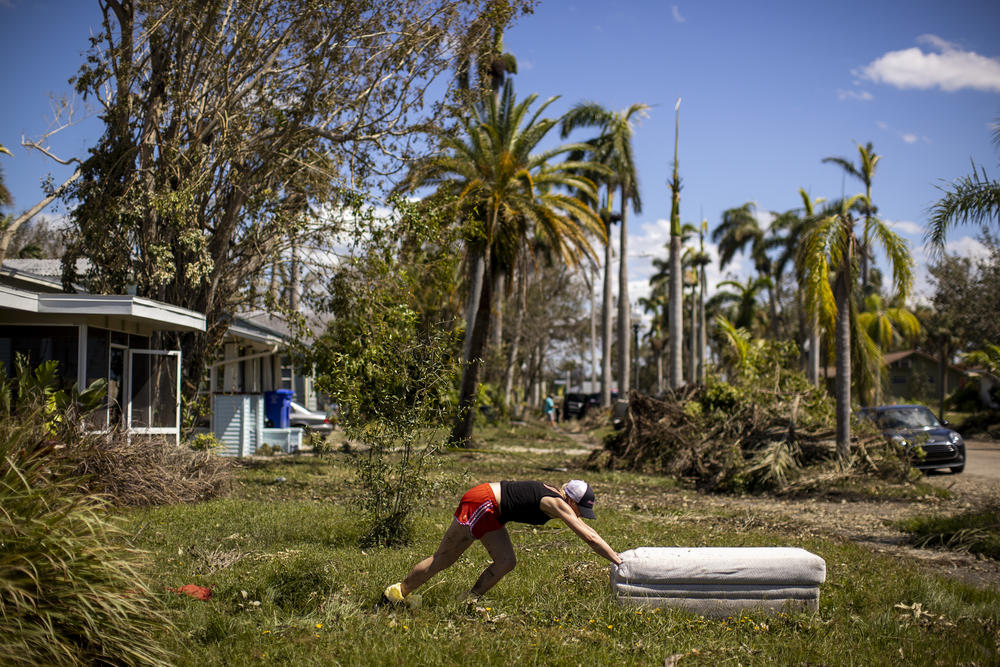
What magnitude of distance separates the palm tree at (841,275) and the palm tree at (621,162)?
1767 cm

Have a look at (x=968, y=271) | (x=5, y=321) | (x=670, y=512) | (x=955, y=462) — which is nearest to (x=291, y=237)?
(x=5, y=321)

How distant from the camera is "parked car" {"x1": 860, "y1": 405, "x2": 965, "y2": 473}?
17844 millimetres

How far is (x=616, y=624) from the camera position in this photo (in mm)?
6156

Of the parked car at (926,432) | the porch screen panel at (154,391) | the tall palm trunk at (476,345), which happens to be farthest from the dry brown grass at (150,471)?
the parked car at (926,432)

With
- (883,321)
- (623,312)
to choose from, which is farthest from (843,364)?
(883,321)

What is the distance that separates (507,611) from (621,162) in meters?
30.1

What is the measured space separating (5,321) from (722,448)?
42.9 feet

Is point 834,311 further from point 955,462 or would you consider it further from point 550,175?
point 550,175

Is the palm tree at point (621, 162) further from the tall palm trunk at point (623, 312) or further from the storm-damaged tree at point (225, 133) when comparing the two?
the storm-damaged tree at point (225, 133)

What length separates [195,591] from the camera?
257 inches

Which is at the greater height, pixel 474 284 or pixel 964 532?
pixel 474 284

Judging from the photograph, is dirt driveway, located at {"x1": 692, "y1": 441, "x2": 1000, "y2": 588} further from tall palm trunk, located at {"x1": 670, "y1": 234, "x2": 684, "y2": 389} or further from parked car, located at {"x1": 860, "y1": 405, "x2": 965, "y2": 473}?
tall palm trunk, located at {"x1": 670, "y1": 234, "x2": 684, "y2": 389}

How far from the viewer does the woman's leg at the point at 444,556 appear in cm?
613

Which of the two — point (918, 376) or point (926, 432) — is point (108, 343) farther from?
point (918, 376)
